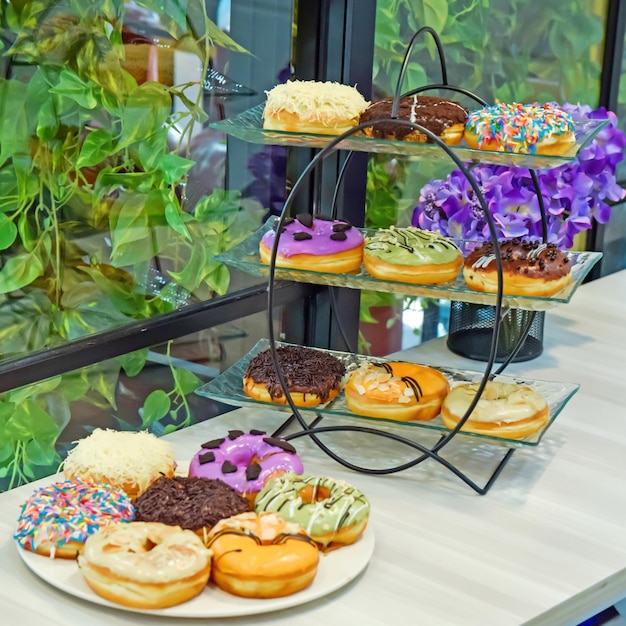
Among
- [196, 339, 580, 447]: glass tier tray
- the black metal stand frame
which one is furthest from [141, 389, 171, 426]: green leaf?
the black metal stand frame

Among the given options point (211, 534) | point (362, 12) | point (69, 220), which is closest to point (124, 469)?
point (211, 534)

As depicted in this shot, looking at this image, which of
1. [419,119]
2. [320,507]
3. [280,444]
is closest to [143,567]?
[320,507]

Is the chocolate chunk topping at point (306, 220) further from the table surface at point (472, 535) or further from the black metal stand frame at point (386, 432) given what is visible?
the table surface at point (472, 535)

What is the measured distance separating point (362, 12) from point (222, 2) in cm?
27

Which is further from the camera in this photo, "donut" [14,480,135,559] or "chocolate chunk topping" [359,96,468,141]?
"chocolate chunk topping" [359,96,468,141]

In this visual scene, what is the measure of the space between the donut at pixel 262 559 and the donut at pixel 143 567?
0.07 ft

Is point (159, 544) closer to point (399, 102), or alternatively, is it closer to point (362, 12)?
point (399, 102)

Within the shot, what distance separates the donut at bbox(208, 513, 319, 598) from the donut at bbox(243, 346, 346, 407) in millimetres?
355

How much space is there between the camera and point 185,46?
60.1 inches

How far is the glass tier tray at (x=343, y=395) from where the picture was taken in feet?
4.50

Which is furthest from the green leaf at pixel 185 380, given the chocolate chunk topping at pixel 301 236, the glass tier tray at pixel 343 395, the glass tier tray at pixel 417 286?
the chocolate chunk topping at pixel 301 236

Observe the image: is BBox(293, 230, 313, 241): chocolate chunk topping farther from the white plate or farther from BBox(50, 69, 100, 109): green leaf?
the white plate

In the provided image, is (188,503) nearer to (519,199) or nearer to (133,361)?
(133,361)

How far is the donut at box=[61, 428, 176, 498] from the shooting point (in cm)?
125
